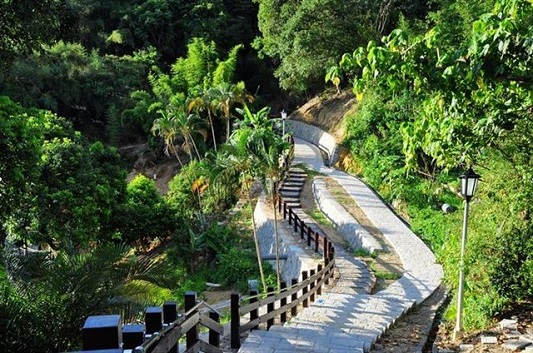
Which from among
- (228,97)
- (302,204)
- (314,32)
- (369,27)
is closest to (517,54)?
(302,204)

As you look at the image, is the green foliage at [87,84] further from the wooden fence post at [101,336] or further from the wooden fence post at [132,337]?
the wooden fence post at [101,336]

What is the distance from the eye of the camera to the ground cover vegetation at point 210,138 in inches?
191

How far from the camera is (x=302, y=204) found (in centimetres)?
2067

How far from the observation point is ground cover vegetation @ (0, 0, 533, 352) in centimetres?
485

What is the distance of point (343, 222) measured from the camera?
17328mm

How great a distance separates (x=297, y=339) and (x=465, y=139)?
10.6 feet

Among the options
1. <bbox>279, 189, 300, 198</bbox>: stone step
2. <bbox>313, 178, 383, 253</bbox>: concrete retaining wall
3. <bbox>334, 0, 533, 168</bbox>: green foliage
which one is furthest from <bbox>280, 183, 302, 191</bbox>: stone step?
<bbox>334, 0, 533, 168</bbox>: green foliage

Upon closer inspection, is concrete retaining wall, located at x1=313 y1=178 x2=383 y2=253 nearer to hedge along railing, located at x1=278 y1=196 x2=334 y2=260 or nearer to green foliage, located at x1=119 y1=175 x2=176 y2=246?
hedge along railing, located at x1=278 y1=196 x2=334 y2=260

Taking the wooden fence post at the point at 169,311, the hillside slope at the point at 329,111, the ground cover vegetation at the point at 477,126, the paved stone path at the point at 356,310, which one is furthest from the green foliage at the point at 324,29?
the wooden fence post at the point at 169,311

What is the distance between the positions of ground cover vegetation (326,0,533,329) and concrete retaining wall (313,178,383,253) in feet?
6.24

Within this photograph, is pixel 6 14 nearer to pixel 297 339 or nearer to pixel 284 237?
pixel 297 339

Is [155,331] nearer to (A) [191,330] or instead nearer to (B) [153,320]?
(B) [153,320]

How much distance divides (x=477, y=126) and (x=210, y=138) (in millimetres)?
30834

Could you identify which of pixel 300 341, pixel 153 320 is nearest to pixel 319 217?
pixel 300 341
